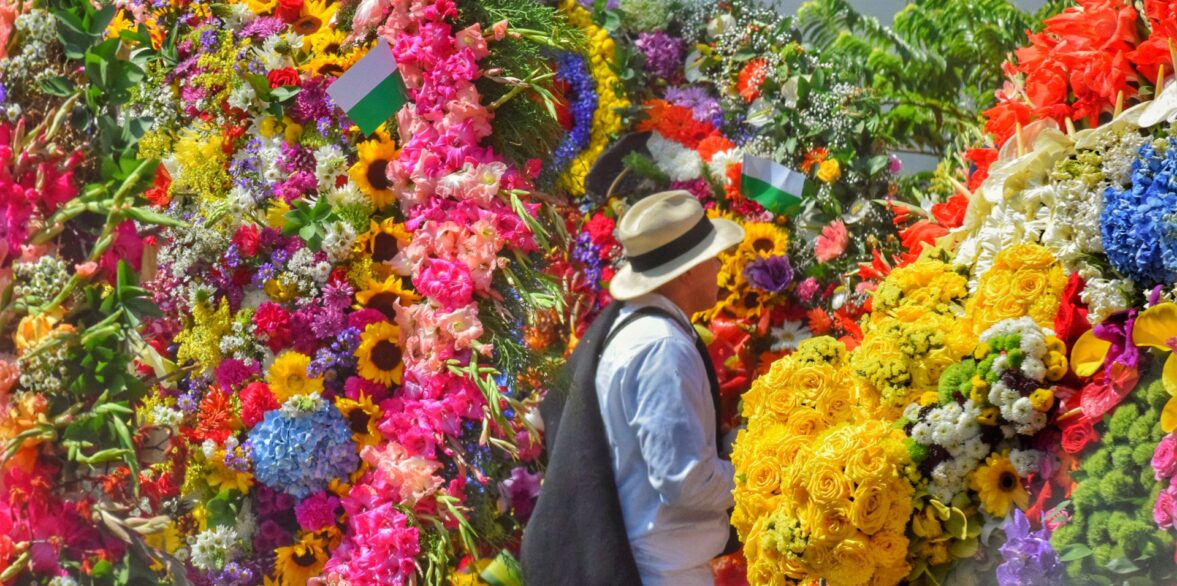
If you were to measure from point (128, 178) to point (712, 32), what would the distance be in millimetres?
2658

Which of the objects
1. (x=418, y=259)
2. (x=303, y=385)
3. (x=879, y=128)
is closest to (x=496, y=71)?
(x=418, y=259)

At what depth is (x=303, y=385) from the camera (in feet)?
9.94

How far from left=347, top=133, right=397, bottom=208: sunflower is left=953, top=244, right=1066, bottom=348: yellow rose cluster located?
146 centimetres

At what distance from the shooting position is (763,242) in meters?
4.07

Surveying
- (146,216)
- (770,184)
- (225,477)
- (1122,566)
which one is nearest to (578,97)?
(770,184)

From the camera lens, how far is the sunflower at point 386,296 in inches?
118

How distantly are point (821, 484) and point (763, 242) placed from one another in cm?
210

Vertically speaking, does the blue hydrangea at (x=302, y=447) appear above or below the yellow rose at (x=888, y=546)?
below

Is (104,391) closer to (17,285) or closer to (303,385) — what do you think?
(17,285)

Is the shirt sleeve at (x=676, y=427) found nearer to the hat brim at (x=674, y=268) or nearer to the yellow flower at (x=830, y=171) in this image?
the hat brim at (x=674, y=268)

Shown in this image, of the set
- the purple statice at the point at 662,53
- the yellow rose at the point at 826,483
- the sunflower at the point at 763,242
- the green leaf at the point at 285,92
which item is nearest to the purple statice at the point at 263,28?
the green leaf at the point at 285,92

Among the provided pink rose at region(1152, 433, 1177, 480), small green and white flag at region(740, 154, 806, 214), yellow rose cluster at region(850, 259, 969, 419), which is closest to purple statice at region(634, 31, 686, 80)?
small green and white flag at region(740, 154, 806, 214)

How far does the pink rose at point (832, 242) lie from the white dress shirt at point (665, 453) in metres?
1.28

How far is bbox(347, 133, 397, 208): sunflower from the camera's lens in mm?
3041
